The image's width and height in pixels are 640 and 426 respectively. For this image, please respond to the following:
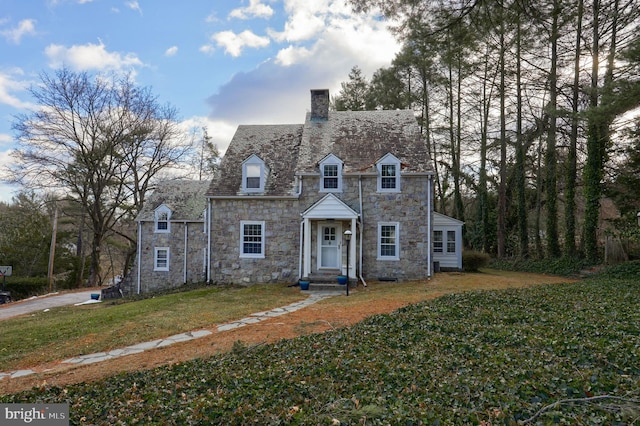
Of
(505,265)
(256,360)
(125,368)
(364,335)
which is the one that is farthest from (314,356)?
(505,265)

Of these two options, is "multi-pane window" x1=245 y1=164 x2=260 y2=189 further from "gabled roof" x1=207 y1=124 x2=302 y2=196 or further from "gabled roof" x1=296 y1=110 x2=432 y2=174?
"gabled roof" x1=296 y1=110 x2=432 y2=174

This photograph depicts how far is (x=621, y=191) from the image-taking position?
1430cm

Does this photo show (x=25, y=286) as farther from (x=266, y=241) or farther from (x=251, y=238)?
(x=266, y=241)

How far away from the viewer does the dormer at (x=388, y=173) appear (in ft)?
45.8

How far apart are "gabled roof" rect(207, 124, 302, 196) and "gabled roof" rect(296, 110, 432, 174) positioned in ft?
2.83

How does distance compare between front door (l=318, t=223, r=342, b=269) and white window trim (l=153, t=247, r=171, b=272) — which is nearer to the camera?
front door (l=318, t=223, r=342, b=269)

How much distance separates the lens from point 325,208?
13414 mm

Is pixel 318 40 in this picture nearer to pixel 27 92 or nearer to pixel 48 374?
pixel 48 374

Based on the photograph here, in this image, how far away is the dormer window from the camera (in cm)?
1731

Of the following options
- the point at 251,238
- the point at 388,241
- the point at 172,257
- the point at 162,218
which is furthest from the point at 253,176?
the point at 388,241

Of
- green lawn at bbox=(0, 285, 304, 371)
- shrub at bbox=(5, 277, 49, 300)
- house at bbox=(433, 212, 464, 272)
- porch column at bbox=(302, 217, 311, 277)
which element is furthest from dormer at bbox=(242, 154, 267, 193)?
shrub at bbox=(5, 277, 49, 300)

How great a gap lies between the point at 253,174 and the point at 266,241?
2.90 metres

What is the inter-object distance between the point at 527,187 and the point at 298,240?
52.6 ft

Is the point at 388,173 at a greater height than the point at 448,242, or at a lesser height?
greater
